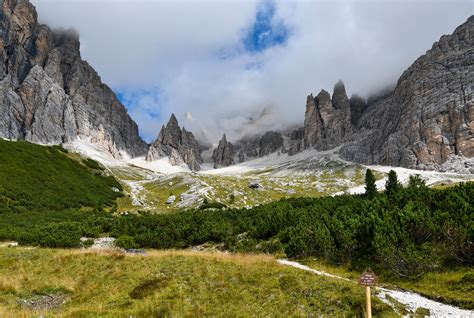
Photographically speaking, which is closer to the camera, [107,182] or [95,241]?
[95,241]

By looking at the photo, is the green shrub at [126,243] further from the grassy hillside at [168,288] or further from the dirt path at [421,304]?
the dirt path at [421,304]

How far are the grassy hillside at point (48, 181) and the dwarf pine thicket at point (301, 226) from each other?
0.31m

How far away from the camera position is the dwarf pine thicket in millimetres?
22094

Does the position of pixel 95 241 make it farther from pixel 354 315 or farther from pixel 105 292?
pixel 354 315

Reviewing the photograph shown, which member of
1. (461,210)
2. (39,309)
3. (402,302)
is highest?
(461,210)

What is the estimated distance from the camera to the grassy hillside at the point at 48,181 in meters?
63.7

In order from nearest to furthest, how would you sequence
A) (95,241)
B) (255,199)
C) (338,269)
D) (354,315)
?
(354,315) → (338,269) → (95,241) → (255,199)

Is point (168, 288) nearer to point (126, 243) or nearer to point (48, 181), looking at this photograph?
point (126, 243)

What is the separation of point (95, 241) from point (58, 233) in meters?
4.47

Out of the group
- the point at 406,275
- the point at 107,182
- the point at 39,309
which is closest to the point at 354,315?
the point at 406,275

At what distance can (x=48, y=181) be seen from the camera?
77.6 meters

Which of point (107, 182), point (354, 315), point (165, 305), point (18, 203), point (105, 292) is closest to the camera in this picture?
point (354, 315)

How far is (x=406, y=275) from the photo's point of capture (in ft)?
68.0

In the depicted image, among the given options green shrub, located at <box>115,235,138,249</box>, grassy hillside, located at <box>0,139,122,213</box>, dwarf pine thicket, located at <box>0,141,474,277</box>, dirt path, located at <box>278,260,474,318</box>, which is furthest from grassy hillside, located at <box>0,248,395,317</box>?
grassy hillside, located at <box>0,139,122,213</box>
